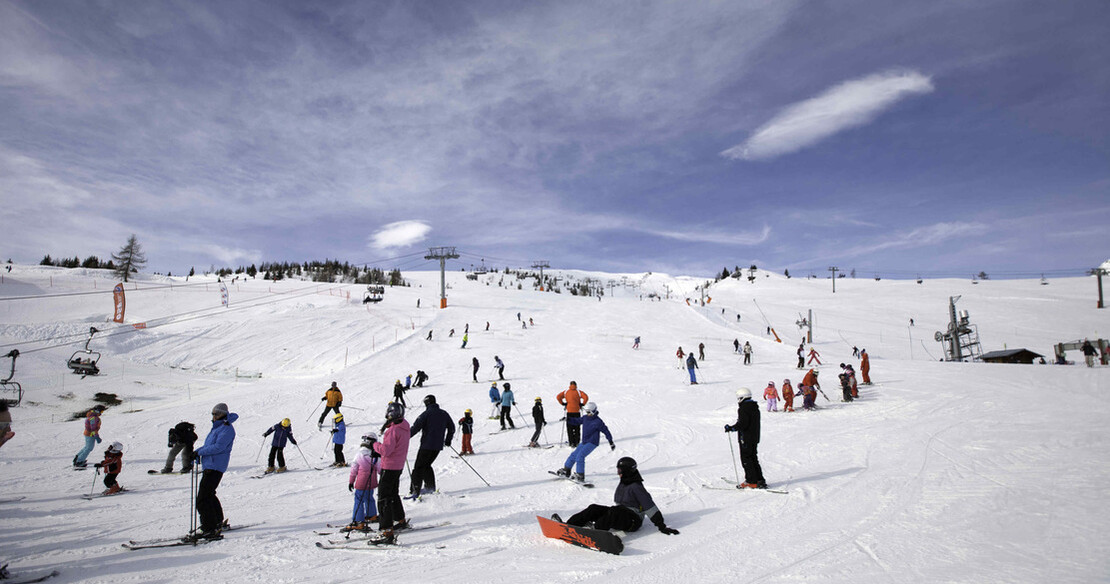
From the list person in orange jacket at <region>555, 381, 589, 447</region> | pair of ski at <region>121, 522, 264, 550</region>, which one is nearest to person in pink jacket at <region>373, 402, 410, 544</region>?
pair of ski at <region>121, 522, 264, 550</region>

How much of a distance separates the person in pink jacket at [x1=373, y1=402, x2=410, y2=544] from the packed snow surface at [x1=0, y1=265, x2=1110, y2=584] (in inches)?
11.7

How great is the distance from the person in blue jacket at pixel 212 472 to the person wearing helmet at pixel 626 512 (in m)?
4.25

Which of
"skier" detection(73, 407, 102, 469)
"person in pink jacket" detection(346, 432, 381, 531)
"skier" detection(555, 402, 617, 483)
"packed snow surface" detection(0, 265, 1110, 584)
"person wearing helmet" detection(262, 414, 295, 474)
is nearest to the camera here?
"packed snow surface" detection(0, 265, 1110, 584)

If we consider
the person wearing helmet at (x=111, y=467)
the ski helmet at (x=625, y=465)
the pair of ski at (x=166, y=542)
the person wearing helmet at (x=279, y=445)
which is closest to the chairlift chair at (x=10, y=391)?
the person wearing helmet at (x=111, y=467)

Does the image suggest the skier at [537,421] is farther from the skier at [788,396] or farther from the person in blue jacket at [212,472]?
the skier at [788,396]

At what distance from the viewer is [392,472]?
20.4 feet

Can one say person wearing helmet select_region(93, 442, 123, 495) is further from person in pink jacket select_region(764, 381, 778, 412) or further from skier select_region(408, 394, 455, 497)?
person in pink jacket select_region(764, 381, 778, 412)

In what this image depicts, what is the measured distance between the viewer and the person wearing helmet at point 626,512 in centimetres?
582

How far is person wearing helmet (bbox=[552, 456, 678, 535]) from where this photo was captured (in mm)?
5824

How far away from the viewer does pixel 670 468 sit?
9891 mm

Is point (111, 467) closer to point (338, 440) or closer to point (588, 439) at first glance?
point (338, 440)

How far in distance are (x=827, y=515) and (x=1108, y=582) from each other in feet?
8.42

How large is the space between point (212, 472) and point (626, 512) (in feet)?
17.1

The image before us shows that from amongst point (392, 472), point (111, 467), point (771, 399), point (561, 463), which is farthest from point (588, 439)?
point (771, 399)
